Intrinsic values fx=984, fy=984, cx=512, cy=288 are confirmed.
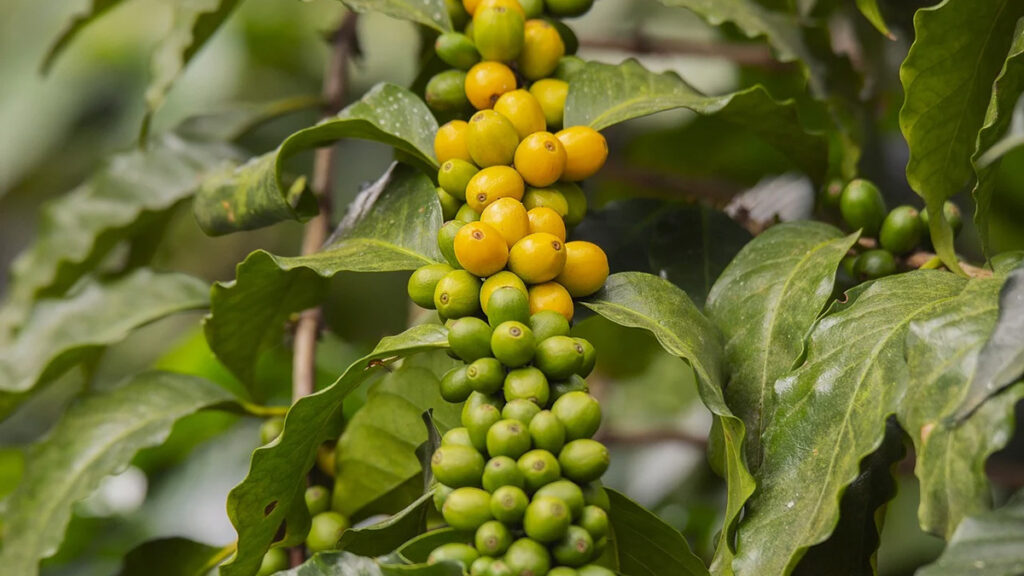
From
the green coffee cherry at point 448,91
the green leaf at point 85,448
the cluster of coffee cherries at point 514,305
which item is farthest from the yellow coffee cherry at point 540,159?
the green leaf at point 85,448

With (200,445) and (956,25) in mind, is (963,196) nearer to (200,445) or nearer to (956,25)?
(956,25)

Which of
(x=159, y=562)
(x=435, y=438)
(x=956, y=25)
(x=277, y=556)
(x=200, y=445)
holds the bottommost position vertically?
(x=200, y=445)

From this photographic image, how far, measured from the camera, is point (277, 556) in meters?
0.65

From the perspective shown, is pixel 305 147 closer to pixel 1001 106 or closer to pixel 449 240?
pixel 449 240

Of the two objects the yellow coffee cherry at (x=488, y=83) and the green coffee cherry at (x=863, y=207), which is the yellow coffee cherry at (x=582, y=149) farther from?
the green coffee cherry at (x=863, y=207)

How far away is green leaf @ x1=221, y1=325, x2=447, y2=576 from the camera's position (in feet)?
1.74

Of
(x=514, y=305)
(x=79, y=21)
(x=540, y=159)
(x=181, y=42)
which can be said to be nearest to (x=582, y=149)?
(x=540, y=159)

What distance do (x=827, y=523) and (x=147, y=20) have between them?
4.83ft

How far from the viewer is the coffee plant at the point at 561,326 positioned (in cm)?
46

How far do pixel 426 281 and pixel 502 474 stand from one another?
147 mm

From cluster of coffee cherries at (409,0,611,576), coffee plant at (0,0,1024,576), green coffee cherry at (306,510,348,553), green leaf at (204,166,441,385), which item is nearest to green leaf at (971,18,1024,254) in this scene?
coffee plant at (0,0,1024,576)

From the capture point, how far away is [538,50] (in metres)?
0.68

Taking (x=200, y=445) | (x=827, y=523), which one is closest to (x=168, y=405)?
(x=200, y=445)

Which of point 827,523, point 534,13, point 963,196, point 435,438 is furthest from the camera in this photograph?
point 963,196
